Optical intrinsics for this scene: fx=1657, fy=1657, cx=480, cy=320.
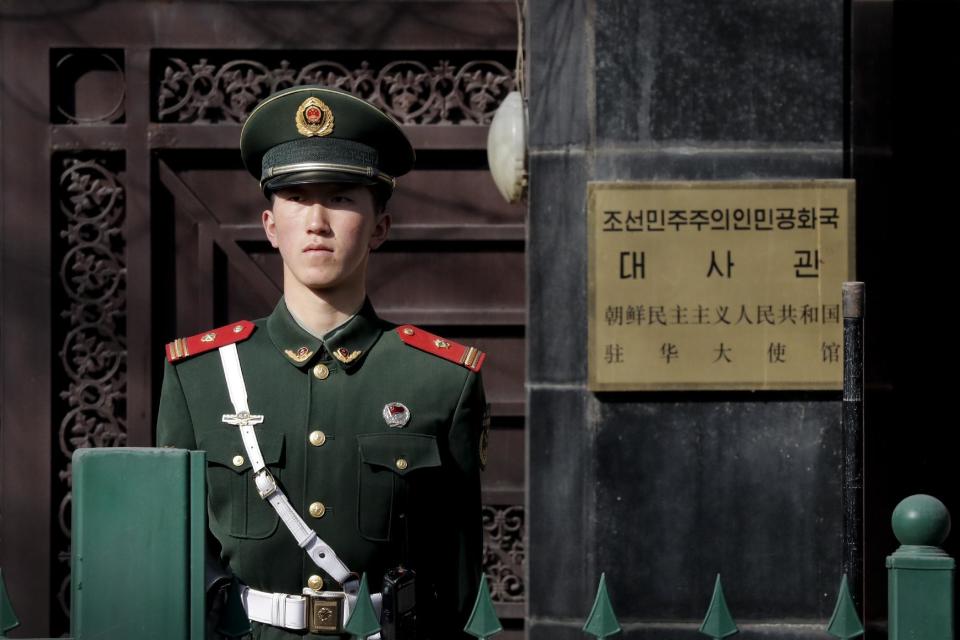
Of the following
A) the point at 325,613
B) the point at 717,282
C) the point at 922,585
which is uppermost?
the point at 717,282

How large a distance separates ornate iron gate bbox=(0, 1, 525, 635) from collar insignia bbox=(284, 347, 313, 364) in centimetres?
291

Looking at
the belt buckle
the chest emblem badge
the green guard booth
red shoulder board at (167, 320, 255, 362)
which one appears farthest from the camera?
red shoulder board at (167, 320, 255, 362)

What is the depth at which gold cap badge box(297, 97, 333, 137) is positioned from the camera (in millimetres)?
4152

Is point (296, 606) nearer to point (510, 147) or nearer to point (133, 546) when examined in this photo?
point (133, 546)

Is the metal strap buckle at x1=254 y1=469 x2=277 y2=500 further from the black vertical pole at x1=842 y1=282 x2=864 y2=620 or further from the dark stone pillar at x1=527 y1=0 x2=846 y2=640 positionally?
the dark stone pillar at x1=527 y1=0 x2=846 y2=640

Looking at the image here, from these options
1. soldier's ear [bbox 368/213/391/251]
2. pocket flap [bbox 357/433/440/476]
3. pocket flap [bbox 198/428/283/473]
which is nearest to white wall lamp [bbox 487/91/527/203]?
soldier's ear [bbox 368/213/391/251]

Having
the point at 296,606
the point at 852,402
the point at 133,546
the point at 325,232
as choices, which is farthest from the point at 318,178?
the point at 852,402

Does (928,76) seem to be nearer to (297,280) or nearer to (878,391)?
(878,391)

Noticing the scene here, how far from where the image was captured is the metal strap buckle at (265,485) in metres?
4.00

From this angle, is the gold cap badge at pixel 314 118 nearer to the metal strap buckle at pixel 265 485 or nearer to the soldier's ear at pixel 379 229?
the soldier's ear at pixel 379 229

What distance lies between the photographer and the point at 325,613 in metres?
3.96

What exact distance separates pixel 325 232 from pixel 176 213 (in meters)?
3.23

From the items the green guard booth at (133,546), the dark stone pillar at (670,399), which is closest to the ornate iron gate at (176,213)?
the dark stone pillar at (670,399)

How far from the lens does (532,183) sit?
6.36m
